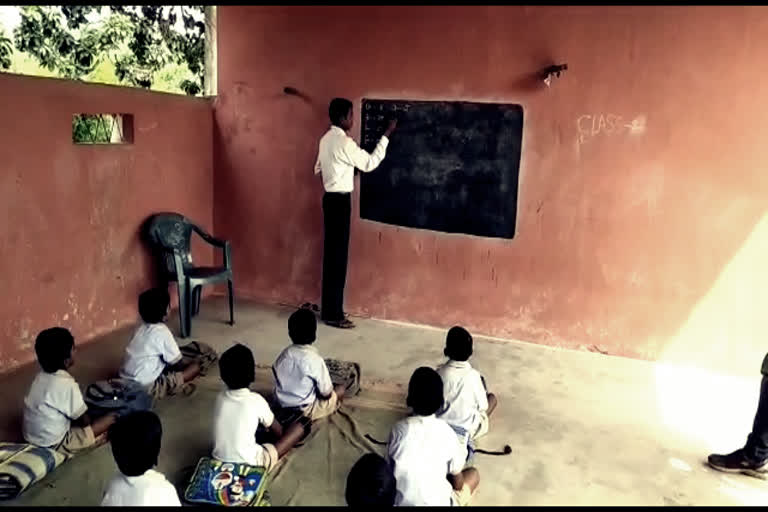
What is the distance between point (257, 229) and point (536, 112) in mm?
2383

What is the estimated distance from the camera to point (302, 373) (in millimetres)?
3148

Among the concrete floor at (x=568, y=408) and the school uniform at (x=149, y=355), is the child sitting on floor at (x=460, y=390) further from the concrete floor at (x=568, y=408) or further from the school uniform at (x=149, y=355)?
the school uniform at (x=149, y=355)

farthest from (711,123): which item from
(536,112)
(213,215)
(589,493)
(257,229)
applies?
(213,215)

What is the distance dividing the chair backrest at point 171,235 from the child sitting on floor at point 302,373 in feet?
5.45

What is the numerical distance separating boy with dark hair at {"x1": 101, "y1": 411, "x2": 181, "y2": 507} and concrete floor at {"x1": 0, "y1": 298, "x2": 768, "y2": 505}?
1.05 m

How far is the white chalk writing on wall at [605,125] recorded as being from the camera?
4.11 meters

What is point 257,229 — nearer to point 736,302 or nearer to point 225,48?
point 225,48

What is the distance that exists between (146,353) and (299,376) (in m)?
0.82

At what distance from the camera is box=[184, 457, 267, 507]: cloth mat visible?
2.46m

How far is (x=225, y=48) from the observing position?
16.9ft

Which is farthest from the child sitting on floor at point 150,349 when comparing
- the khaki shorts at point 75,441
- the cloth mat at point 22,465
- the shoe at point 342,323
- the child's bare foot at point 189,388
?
the shoe at point 342,323

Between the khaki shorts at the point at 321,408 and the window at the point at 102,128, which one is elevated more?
the window at the point at 102,128

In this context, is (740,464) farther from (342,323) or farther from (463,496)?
(342,323)

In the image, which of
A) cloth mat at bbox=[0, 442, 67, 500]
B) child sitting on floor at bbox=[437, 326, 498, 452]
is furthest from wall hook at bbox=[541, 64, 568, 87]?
cloth mat at bbox=[0, 442, 67, 500]
